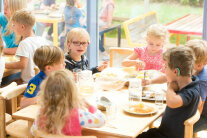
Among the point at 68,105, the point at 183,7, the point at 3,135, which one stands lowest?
the point at 3,135

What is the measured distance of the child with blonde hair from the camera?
401 centimetres

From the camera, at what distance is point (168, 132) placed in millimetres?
2354

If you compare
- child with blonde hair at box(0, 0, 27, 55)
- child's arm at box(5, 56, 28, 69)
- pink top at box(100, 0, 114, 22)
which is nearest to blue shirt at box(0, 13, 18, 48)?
child with blonde hair at box(0, 0, 27, 55)

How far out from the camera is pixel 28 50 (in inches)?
137

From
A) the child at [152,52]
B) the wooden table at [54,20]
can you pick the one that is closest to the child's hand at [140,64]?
the child at [152,52]

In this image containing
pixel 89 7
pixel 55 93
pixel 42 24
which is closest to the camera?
pixel 55 93

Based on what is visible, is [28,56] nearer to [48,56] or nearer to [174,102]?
[48,56]

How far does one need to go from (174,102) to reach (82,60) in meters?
1.41

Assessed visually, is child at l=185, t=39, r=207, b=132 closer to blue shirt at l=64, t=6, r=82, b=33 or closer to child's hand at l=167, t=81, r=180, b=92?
child's hand at l=167, t=81, r=180, b=92

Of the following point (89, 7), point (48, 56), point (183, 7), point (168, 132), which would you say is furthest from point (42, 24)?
point (168, 132)

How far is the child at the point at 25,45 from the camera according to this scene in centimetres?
345

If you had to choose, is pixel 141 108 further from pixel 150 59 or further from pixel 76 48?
pixel 150 59

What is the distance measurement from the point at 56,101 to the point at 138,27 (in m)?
2.77

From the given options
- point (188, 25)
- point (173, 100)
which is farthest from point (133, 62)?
point (173, 100)
